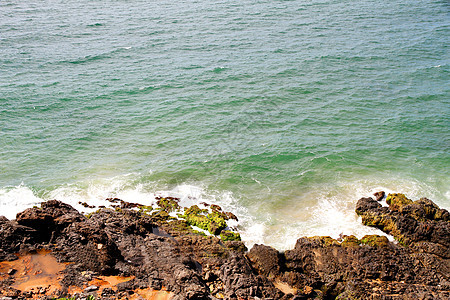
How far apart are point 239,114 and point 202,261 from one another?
30.2m

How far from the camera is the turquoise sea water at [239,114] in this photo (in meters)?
40.7

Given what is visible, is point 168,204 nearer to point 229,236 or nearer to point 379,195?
point 229,236

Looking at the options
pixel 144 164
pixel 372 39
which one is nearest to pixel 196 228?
pixel 144 164

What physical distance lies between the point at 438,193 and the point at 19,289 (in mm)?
41706

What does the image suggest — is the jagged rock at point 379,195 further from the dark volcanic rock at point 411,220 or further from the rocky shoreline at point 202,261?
the rocky shoreline at point 202,261

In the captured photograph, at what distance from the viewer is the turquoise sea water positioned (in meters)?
40.7

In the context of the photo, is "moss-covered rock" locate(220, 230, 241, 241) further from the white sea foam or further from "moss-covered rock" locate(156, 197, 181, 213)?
the white sea foam

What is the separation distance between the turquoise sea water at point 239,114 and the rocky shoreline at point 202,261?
14.4ft

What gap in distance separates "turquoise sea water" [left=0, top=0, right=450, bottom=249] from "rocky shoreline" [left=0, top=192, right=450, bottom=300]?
172 inches

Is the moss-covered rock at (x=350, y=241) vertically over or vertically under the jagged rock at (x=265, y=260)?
under

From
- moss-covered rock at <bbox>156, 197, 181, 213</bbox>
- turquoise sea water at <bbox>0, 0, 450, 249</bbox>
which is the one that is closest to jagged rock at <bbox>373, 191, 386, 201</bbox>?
turquoise sea water at <bbox>0, 0, 450, 249</bbox>

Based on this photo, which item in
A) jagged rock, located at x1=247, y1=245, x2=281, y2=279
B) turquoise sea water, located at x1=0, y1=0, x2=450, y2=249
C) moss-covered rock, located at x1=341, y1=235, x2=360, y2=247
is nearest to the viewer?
jagged rock, located at x1=247, y1=245, x2=281, y2=279

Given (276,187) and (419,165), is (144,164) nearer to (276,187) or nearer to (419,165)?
(276,187)

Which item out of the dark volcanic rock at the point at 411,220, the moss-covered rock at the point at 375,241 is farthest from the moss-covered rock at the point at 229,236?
the dark volcanic rock at the point at 411,220
